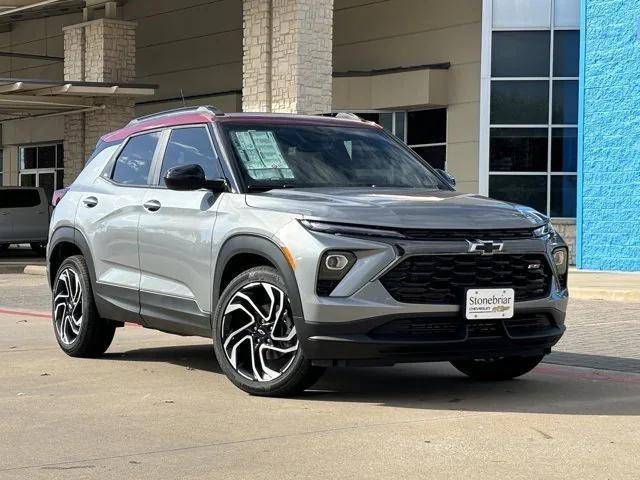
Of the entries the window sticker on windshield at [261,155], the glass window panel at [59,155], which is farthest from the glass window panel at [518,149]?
the glass window panel at [59,155]

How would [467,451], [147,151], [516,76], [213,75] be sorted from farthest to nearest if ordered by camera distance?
[213,75] < [516,76] < [147,151] < [467,451]

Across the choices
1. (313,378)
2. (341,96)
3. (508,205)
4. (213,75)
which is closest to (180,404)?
(313,378)

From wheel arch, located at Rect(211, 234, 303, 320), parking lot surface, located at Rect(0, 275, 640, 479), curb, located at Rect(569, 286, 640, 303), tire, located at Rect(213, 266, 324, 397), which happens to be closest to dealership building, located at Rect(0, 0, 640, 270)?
curb, located at Rect(569, 286, 640, 303)

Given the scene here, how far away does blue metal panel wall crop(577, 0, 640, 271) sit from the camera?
961 inches

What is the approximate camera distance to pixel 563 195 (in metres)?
28.2

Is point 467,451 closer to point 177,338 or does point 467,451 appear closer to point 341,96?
point 177,338

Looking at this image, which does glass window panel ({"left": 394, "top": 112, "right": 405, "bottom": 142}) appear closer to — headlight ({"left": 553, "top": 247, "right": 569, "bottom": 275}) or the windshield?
the windshield

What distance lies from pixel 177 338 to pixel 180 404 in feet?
13.5

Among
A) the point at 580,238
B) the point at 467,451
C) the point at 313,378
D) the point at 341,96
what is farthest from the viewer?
the point at 341,96

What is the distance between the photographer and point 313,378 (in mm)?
7785

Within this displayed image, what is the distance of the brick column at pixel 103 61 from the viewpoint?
3170 centimetres

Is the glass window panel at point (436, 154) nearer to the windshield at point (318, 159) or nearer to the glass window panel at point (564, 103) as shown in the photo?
the glass window panel at point (564, 103)

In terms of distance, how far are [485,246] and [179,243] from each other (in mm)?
2232

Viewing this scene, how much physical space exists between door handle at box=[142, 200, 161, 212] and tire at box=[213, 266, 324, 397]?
1157mm
